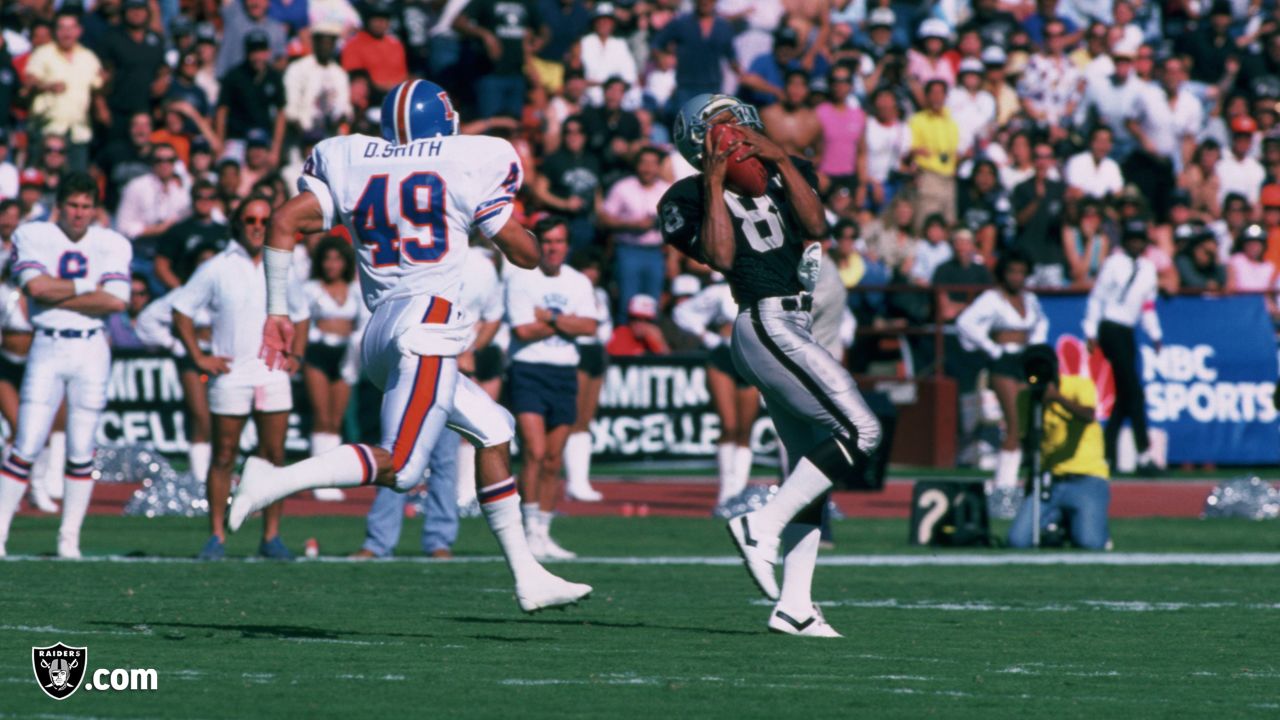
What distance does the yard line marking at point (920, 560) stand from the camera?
12.9m

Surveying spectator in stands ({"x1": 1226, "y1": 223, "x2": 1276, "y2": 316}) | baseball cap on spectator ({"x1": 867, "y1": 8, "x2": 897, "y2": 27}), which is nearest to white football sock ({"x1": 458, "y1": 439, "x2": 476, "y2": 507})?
spectator in stands ({"x1": 1226, "y1": 223, "x2": 1276, "y2": 316})

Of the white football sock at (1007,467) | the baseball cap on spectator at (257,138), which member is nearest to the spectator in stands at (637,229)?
the baseball cap on spectator at (257,138)

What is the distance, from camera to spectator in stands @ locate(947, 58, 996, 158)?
25609 millimetres

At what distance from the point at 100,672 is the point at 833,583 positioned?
17.6 feet

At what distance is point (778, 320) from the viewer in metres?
8.92

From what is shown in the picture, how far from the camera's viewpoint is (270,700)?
6668 mm

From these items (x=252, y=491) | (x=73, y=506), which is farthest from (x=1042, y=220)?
(x=252, y=491)

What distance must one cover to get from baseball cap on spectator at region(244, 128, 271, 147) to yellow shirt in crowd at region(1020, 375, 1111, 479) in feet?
33.4

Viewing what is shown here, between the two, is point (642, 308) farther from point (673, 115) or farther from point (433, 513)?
point (433, 513)

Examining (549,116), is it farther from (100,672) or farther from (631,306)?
(100,672)

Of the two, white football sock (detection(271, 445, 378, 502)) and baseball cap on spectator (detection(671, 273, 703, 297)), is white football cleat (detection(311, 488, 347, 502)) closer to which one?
baseball cap on spectator (detection(671, 273, 703, 297))

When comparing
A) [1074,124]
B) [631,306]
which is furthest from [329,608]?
[1074,124]

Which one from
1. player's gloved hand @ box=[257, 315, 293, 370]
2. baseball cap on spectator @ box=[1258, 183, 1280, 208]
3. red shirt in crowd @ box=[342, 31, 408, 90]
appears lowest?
player's gloved hand @ box=[257, 315, 293, 370]

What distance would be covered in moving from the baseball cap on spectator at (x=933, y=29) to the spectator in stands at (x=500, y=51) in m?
5.09
